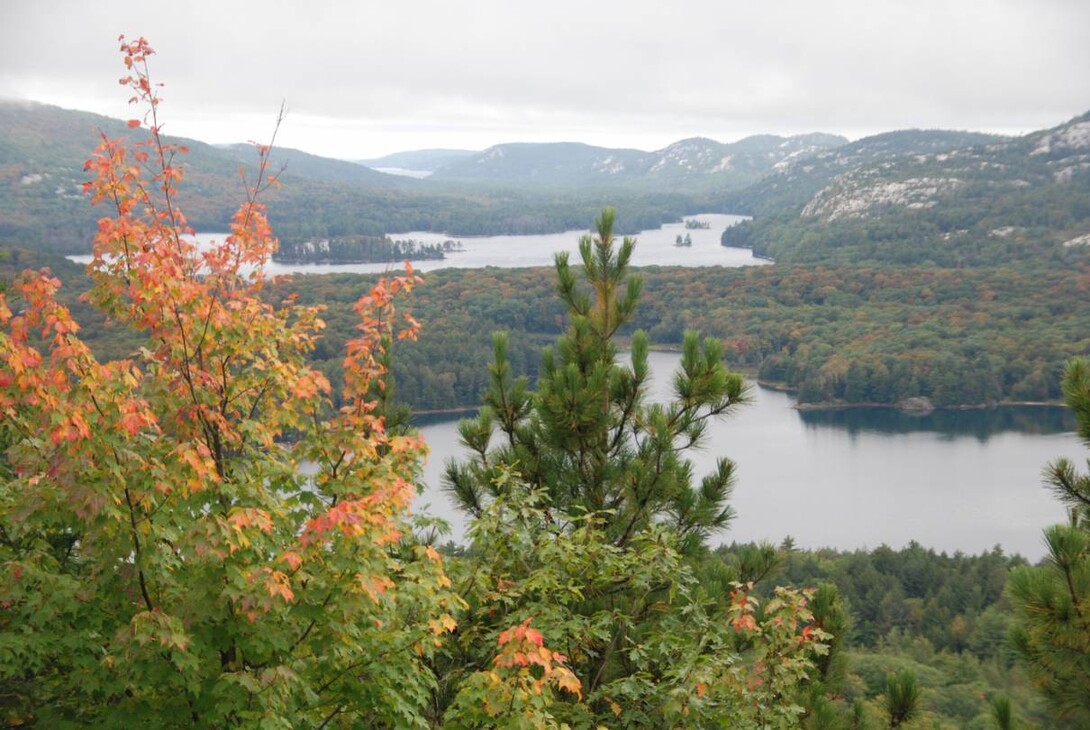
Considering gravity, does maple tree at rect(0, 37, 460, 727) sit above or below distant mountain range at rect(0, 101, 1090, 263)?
below

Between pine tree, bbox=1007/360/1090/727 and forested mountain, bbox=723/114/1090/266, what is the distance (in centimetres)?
10602

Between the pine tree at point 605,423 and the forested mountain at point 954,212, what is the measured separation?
104541 millimetres

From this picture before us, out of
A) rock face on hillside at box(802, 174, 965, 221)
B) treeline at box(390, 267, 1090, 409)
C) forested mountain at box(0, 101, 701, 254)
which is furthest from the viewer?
rock face on hillside at box(802, 174, 965, 221)

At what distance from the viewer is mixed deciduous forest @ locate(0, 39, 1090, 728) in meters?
3.52

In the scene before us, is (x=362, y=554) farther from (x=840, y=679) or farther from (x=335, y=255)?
(x=335, y=255)

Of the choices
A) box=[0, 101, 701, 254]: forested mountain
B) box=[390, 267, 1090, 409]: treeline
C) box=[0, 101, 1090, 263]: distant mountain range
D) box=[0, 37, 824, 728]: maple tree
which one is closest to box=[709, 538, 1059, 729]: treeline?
box=[390, 267, 1090, 409]: treeline

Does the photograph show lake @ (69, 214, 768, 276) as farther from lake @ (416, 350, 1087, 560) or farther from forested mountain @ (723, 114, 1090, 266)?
lake @ (416, 350, 1087, 560)

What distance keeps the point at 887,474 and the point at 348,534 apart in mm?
45092

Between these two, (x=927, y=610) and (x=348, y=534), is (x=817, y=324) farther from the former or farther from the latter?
(x=348, y=534)

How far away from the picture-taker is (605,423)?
22.8ft

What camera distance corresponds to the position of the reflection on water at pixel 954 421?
Answer: 53656 mm

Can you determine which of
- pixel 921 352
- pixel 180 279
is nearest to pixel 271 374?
pixel 180 279

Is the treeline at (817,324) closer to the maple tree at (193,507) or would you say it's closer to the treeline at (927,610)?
the treeline at (927,610)

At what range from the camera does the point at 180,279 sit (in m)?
3.72
